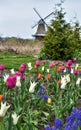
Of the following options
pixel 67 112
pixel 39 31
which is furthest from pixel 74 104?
pixel 39 31

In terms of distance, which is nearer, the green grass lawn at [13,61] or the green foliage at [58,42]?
the green grass lawn at [13,61]

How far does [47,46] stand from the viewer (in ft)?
73.0

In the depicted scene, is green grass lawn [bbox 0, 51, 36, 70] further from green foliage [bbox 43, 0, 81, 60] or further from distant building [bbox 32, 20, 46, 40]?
distant building [bbox 32, 20, 46, 40]

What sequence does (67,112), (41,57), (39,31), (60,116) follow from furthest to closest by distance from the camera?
(39,31) → (41,57) → (67,112) → (60,116)

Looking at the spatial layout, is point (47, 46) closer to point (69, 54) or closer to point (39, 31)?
point (69, 54)

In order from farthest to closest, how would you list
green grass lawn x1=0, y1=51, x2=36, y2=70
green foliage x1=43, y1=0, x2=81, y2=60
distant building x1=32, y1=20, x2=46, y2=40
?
distant building x1=32, y1=20, x2=46, y2=40
green foliage x1=43, y1=0, x2=81, y2=60
green grass lawn x1=0, y1=51, x2=36, y2=70

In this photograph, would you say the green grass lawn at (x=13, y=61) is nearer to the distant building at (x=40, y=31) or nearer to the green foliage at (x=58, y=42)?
the green foliage at (x=58, y=42)

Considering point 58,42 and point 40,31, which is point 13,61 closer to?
point 58,42

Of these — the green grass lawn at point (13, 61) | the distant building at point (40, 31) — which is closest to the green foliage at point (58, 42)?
the green grass lawn at point (13, 61)

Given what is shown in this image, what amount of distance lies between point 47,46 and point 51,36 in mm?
549

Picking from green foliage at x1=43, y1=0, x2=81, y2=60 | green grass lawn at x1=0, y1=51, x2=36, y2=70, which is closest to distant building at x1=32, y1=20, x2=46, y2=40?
green grass lawn at x1=0, y1=51, x2=36, y2=70

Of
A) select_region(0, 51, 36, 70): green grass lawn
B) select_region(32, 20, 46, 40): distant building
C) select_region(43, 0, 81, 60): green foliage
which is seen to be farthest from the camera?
select_region(32, 20, 46, 40): distant building

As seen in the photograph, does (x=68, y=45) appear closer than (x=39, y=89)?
No

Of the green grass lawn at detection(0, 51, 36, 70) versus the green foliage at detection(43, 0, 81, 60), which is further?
the green foliage at detection(43, 0, 81, 60)
